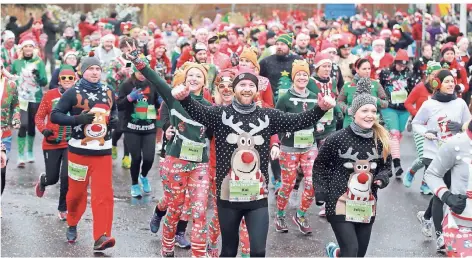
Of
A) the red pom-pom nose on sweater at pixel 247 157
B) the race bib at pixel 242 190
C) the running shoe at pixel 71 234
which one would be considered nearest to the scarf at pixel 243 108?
the red pom-pom nose on sweater at pixel 247 157

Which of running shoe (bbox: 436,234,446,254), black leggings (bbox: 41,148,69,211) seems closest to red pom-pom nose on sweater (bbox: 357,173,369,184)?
running shoe (bbox: 436,234,446,254)

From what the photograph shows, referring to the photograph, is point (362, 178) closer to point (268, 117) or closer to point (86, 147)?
point (268, 117)

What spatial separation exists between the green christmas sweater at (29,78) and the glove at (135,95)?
9.86 ft

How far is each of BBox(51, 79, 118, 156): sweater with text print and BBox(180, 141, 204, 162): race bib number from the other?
819 millimetres

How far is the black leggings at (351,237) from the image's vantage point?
662 cm

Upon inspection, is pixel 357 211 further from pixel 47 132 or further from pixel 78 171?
pixel 47 132

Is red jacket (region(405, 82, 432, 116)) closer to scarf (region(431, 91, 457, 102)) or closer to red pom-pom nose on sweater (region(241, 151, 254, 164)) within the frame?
scarf (region(431, 91, 457, 102))

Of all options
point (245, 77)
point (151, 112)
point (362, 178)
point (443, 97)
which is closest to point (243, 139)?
point (245, 77)

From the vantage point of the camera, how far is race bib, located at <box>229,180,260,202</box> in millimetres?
6516

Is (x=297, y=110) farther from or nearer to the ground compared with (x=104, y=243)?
farther from the ground

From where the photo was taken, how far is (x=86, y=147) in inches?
315

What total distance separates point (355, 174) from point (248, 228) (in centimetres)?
91

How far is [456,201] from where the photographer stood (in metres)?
5.96

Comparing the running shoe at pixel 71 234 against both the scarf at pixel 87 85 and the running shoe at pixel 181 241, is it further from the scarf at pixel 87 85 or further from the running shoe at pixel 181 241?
the scarf at pixel 87 85
